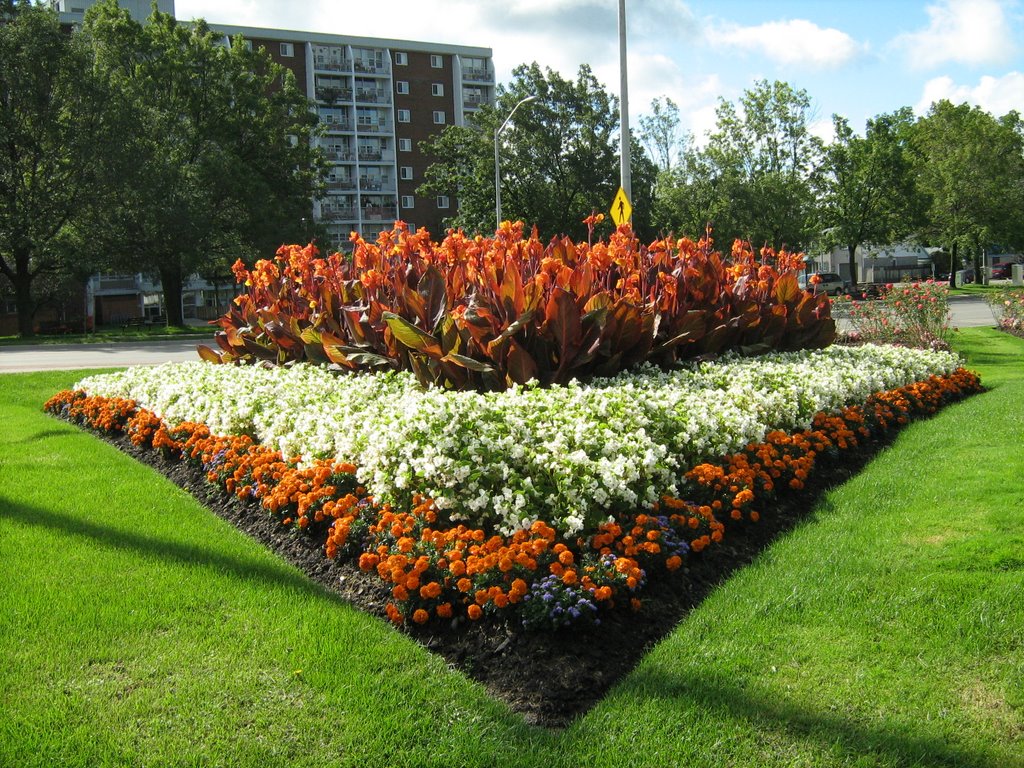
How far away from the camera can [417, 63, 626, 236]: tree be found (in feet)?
118

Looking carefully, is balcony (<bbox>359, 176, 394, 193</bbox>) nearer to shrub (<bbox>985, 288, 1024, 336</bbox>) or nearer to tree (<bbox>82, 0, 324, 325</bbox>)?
tree (<bbox>82, 0, 324, 325</bbox>)

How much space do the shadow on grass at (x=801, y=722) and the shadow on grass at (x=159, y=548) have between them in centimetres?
154

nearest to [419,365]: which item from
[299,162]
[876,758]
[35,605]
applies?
[35,605]

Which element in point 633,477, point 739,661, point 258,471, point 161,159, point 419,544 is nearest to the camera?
point 739,661

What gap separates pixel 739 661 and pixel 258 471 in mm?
3280

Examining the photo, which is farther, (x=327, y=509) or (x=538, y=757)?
(x=327, y=509)

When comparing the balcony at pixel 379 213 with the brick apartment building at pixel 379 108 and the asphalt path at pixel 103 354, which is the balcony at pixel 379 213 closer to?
the brick apartment building at pixel 379 108

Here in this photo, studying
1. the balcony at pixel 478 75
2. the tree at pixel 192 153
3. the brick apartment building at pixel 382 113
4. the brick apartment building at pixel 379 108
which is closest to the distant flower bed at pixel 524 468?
the tree at pixel 192 153

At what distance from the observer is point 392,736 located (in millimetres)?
2762

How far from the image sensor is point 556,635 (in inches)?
135

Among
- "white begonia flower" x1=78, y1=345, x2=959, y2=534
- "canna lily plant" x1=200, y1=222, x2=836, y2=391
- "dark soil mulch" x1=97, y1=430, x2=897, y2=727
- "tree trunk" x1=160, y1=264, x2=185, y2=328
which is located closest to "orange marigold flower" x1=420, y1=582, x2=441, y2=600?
"dark soil mulch" x1=97, y1=430, x2=897, y2=727

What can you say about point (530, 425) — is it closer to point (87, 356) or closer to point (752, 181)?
point (87, 356)

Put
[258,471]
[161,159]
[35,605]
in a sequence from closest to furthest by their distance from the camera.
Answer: [35,605]
[258,471]
[161,159]

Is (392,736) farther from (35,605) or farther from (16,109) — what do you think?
(16,109)
